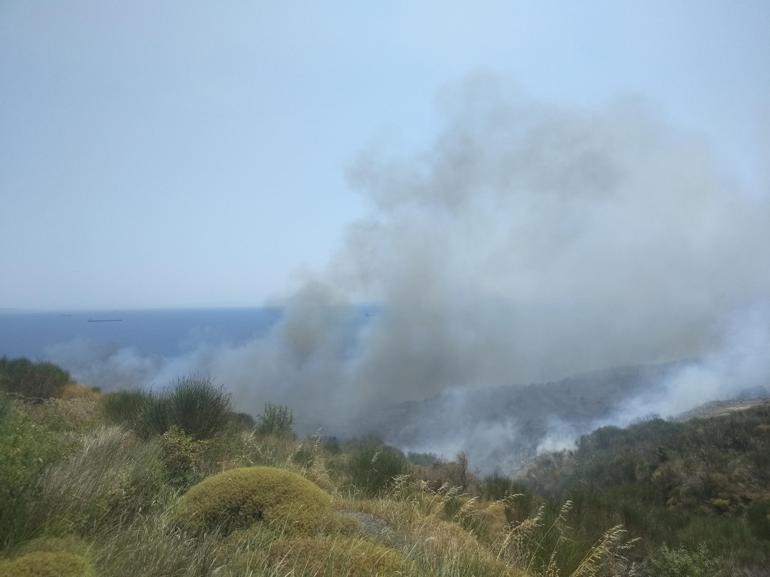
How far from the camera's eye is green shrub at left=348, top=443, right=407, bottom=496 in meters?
8.34

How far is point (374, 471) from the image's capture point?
8805 millimetres

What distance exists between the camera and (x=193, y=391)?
31.1 ft

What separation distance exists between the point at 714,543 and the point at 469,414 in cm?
3634

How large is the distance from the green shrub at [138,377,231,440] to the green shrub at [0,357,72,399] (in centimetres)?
715

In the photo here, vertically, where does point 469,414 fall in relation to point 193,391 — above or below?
below

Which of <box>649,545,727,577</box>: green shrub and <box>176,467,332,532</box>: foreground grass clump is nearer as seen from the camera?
<box>176,467,332,532</box>: foreground grass clump

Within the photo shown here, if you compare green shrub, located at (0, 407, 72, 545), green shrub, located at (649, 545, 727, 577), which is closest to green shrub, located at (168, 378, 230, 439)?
green shrub, located at (0, 407, 72, 545)

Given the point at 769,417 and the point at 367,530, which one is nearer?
the point at 367,530

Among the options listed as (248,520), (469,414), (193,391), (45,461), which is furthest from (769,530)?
(469,414)

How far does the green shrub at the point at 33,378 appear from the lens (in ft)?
48.7

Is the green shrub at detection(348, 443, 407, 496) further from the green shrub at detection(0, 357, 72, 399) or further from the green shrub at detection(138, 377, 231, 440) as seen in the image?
the green shrub at detection(0, 357, 72, 399)

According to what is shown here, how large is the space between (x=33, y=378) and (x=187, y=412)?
10.0 metres

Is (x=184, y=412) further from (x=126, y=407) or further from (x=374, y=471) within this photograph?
(x=374, y=471)

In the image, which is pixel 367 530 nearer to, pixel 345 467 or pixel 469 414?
pixel 345 467
